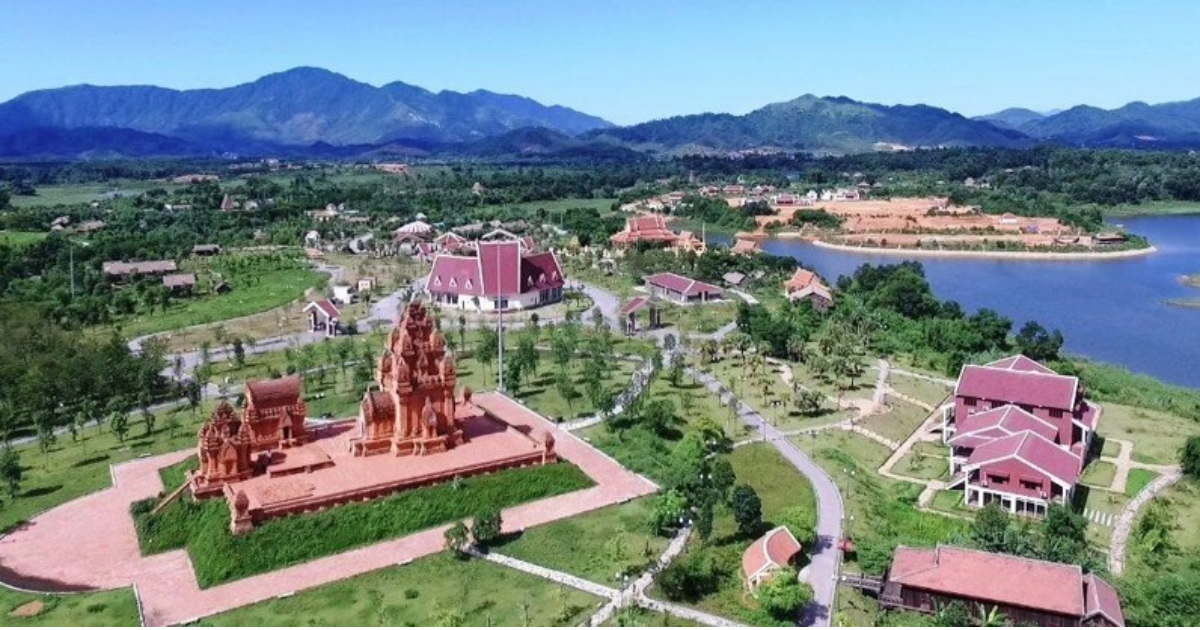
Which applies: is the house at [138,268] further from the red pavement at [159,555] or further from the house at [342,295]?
the red pavement at [159,555]

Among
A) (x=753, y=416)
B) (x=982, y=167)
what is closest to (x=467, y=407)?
(x=753, y=416)

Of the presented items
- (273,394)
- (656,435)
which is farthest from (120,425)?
(656,435)

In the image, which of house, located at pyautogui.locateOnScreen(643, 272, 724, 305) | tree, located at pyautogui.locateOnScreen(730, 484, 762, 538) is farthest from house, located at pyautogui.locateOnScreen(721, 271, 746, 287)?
tree, located at pyautogui.locateOnScreen(730, 484, 762, 538)

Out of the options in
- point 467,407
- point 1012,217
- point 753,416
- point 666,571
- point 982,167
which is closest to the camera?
point 666,571

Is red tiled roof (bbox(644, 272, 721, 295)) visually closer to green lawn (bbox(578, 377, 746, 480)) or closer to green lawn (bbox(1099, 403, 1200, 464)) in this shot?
green lawn (bbox(578, 377, 746, 480))

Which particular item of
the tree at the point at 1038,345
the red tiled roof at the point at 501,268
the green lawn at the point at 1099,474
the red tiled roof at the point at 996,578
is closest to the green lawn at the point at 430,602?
the red tiled roof at the point at 996,578

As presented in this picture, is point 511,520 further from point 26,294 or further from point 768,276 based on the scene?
point 26,294

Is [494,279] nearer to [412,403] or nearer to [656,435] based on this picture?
[656,435]
